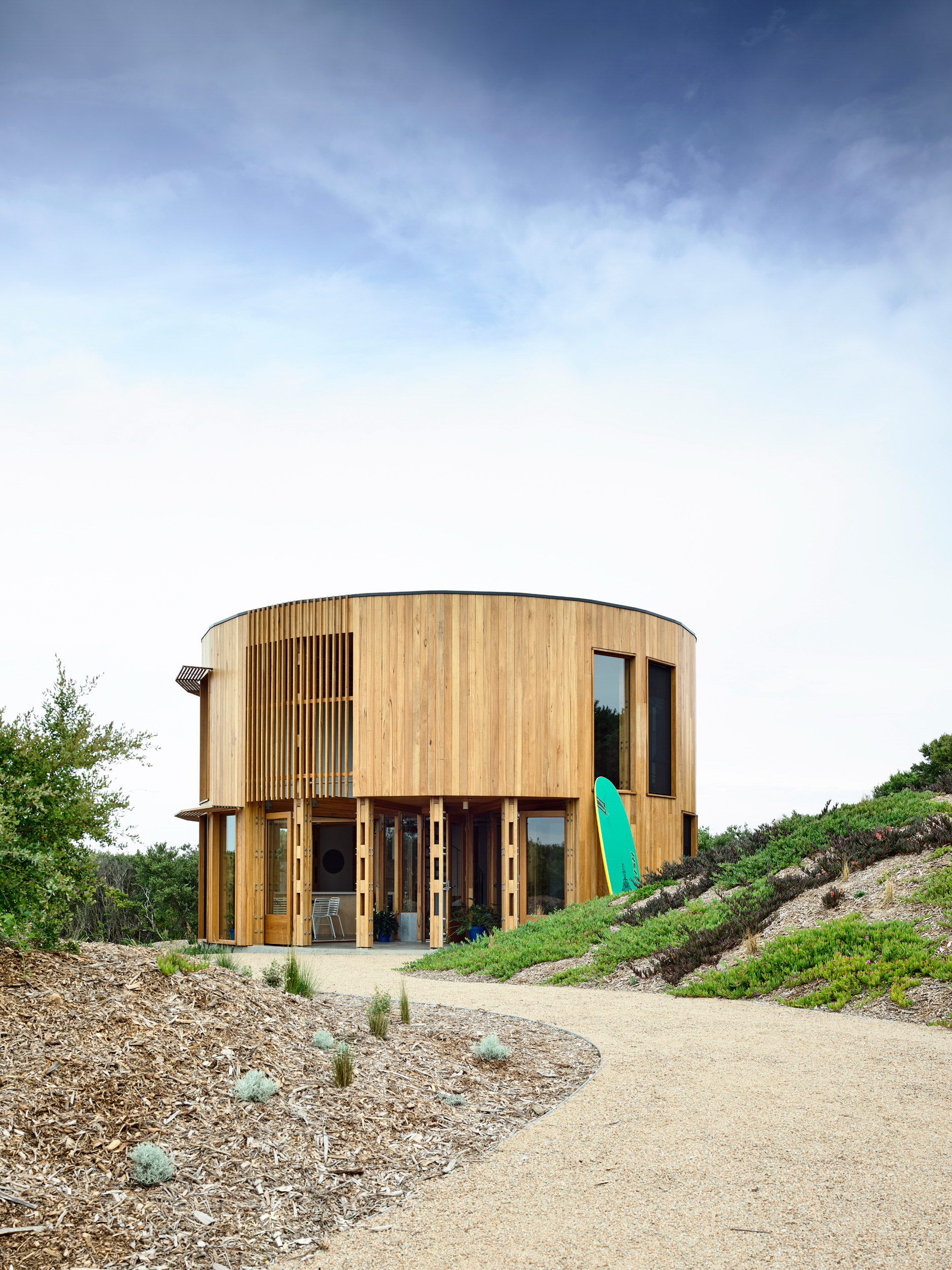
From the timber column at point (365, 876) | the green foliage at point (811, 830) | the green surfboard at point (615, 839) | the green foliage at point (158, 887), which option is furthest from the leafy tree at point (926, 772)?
the green foliage at point (158, 887)

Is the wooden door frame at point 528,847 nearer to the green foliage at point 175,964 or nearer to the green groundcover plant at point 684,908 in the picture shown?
the green groundcover plant at point 684,908

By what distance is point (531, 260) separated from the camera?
12.5 meters

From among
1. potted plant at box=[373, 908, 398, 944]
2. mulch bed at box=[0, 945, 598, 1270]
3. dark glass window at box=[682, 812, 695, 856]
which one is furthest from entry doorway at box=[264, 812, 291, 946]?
mulch bed at box=[0, 945, 598, 1270]

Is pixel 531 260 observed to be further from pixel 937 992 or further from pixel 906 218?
pixel 937 992

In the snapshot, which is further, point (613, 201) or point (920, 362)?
point (920, 362)

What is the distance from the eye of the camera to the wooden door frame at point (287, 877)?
56.8ft

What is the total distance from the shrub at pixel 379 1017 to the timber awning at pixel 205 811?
39.3 ft

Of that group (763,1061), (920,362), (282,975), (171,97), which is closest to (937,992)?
(763,1061)

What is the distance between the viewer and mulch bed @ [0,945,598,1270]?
3.69 meters

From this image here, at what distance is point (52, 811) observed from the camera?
6359 mm

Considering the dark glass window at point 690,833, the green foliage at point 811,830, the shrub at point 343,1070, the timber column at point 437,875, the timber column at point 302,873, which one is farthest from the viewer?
the dark glass window at point 690,833

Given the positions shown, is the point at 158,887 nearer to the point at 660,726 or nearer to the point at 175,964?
the point at 660,726

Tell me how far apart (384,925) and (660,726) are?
251 inches

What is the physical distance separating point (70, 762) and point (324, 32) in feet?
23.9
